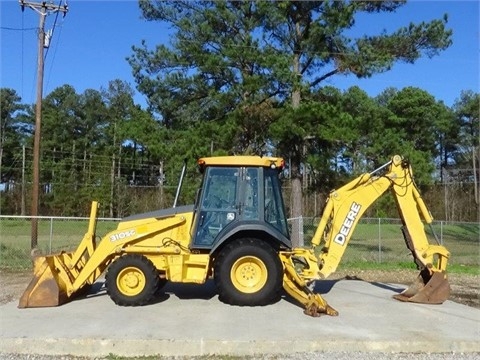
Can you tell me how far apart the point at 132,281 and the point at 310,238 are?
A: 15.7m

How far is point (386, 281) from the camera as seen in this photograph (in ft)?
47.3

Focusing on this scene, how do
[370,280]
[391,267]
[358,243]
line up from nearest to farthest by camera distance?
1. [370,280]
2. [391,267]
3. [358,243]

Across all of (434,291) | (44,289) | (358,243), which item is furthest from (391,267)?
(44,289)

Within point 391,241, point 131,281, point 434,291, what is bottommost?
point 391,241

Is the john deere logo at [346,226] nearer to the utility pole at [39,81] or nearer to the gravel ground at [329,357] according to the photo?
the gravel ground at [329,357]

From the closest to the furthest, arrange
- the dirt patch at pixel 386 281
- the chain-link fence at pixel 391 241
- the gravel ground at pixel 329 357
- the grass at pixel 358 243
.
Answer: the gravel ground at pixel 329 357 < the dirt patch at pixel 386 281 < the grass at pixel 358 243 < the chain-link fence at pixel 391 241

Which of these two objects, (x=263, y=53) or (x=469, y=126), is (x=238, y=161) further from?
(x=469, y=126)

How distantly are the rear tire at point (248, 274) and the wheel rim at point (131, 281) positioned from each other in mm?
1210

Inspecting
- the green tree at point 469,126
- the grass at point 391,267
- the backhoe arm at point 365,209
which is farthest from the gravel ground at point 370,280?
the green tree at point 469,126

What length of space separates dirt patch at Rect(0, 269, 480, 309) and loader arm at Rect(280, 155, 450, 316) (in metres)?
1.88

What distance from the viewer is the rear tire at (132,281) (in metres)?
9.05

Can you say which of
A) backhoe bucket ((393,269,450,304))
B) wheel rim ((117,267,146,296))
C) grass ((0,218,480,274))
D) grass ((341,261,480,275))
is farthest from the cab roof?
grass ((341,261,480,275))

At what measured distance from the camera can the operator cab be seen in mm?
9336

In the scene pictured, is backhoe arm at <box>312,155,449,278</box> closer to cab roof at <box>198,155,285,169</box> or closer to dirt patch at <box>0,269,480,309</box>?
cab roof at <box>198,155,285,169</box>
